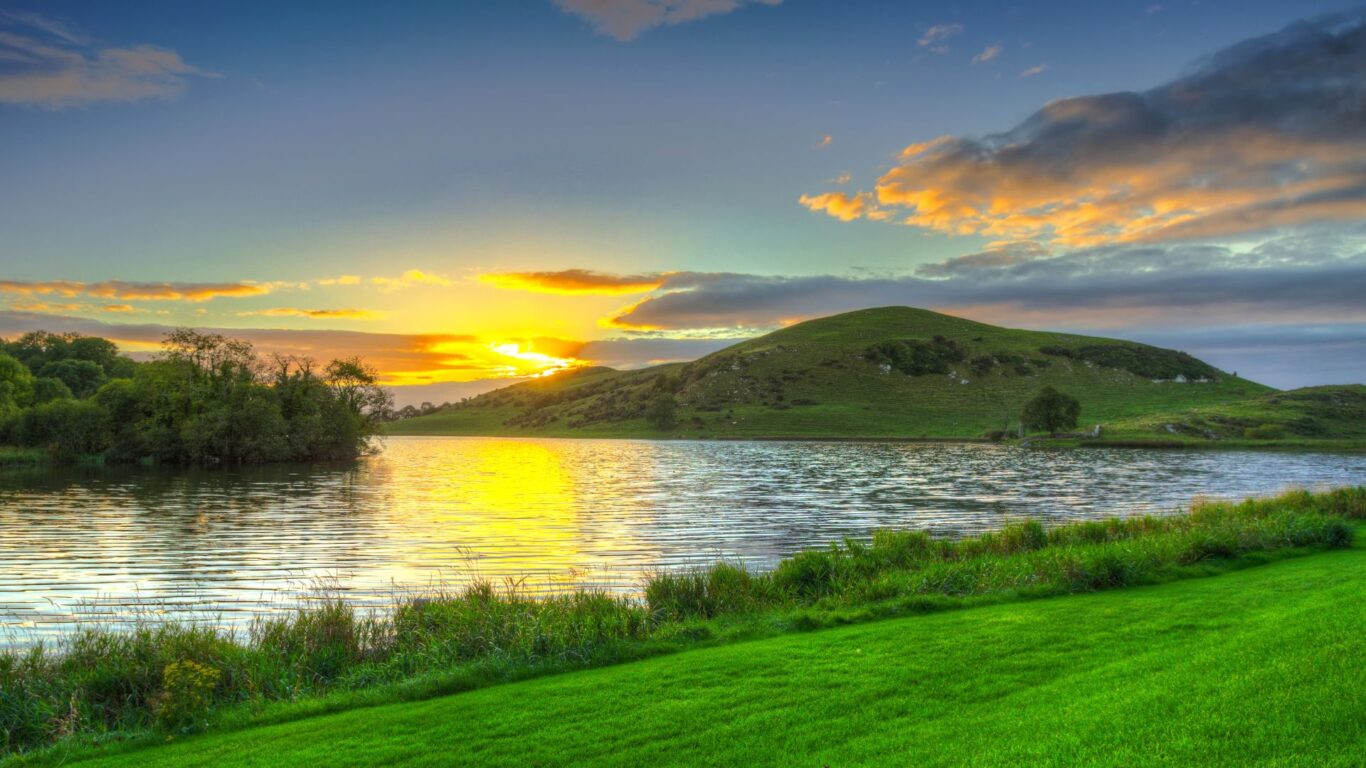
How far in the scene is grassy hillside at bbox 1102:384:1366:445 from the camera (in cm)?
11738

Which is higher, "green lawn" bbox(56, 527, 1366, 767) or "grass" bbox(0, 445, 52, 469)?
"green lawn" bbox(56, 527, 1366, 767)

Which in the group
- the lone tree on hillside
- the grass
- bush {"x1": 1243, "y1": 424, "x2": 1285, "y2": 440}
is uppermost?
the lone tree on hillside

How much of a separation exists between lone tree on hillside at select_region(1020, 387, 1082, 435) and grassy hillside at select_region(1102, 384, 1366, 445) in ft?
22.0

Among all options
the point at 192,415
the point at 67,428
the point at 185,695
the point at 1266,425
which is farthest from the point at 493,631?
the point at 1266,425

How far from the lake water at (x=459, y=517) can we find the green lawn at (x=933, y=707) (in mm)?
11883

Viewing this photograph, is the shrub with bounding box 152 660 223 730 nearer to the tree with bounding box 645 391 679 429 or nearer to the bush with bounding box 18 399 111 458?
the bush with bounding box 18 399 111 458

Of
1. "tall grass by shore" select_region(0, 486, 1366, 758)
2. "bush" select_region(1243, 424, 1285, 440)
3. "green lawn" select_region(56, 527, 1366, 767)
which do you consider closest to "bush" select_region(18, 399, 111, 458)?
"tall grass by shore" select_region(0, 486, 1366, 758)

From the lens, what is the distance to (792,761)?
342 inches

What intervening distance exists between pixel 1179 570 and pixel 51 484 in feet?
251

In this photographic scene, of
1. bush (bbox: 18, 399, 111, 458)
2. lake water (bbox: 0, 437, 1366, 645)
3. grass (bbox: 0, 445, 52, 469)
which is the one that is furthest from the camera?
bush (bbox: 18, 399, 111, 458)

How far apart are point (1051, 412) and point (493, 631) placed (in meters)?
130

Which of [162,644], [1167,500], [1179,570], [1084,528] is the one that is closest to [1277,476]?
[1167,500]

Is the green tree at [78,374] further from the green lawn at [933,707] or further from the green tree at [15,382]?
the green lawn at [933,707]

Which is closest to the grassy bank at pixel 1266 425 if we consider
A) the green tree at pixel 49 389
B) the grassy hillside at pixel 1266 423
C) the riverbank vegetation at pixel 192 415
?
the grassy hillside at pixel 1266 423
